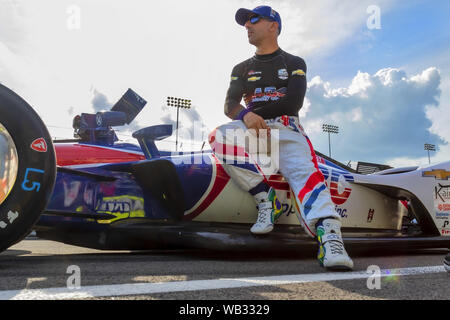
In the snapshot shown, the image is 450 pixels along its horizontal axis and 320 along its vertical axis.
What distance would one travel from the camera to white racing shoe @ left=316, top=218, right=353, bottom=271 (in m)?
2.19

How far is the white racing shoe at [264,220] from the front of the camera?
107 inches

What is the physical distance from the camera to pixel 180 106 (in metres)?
37.5

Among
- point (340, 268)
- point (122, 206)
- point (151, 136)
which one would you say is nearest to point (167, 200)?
point (122, 206)

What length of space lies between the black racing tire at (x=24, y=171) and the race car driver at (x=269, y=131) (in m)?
1.13

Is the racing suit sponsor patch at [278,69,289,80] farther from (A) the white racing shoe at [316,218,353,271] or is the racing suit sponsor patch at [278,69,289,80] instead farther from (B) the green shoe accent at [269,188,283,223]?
(A) the white racing shoe at [316,218,353,271]

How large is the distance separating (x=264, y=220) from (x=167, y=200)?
2.47ft

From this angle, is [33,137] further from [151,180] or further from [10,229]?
[151,180]

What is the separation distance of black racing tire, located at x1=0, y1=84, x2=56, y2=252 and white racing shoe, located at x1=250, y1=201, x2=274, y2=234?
1303 millimetres

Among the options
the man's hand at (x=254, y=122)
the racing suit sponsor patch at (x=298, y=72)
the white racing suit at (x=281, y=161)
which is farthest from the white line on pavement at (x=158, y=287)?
the racing suit sponsor patch at (x=298, y=72)

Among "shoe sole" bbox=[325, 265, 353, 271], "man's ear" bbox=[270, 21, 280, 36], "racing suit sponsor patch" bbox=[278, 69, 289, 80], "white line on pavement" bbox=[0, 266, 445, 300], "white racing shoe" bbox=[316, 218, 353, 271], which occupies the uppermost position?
"man's ear" bbox=[270, 21, 280, 36]

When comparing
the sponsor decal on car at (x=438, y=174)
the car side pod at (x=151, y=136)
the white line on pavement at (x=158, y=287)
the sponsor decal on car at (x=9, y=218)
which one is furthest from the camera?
the sponsor decal on car at (x=438, y=174)

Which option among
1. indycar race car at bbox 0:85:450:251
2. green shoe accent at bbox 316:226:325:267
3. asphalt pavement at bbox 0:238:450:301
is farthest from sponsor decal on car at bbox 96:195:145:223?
green shoe accent at bbox 316:226:325:267

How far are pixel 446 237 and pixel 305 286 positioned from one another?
2.74 m

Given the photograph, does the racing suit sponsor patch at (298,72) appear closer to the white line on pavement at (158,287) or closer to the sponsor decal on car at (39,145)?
the white line on pavement at (158,287)
